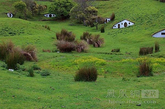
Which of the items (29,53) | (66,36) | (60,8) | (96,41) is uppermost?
(60,8)

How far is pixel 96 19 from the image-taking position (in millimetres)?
54031

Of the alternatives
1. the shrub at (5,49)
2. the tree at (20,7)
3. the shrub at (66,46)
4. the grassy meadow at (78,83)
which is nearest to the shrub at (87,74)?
the grassy meadow at (78,83)

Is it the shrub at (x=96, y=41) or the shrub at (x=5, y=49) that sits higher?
the shrub at (x=96, y=41)

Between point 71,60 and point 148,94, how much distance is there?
37.8 feet

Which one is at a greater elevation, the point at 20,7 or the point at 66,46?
the point at 20,7

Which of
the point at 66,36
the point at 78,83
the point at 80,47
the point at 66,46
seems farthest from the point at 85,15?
the point at 78,83

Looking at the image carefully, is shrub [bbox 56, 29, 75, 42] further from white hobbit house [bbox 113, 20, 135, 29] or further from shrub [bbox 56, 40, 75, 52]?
white hobbit house [bbox 113, 20, 135, 29]

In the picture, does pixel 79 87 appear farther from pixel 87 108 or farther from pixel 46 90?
pixel 87 108

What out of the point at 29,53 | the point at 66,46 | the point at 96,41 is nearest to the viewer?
the point at 29,53

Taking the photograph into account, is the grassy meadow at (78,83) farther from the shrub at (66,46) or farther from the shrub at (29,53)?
the shrub at (66,46)

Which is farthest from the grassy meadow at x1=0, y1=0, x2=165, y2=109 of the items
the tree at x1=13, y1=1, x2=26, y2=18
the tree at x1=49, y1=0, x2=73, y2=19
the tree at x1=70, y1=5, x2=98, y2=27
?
the tree at x1=49, y1=0, x2=73, y2=19

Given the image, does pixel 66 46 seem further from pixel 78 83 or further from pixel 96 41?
pixel 78 83

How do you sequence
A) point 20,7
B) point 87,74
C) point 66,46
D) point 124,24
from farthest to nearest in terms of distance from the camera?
point 20,7 → point 124,24 → point 66,46 → point 87,74

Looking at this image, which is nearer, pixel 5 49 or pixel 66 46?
pixel 5 49
